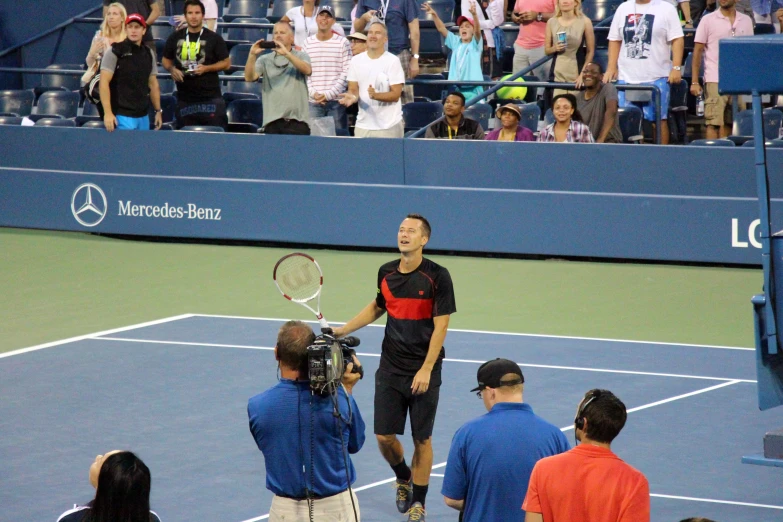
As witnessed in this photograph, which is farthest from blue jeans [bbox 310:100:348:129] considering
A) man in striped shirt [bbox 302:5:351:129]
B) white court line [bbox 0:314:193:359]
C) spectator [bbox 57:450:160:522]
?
spectator [bbox 57:450:160:522]

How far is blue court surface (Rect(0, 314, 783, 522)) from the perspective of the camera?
8.00 metres

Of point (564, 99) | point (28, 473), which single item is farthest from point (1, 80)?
point (28, 473)

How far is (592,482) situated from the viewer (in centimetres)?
490

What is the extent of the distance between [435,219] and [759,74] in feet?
30.6

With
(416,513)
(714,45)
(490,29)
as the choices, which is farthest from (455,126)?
(416,513)

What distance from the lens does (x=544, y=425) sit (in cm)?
556

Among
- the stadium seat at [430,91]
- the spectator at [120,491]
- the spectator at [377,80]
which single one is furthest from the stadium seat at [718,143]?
the spectator at [120,491]

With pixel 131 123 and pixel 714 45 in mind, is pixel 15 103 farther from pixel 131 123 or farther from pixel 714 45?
pixel 714 45

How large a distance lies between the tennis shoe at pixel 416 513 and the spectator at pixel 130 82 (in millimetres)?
10164

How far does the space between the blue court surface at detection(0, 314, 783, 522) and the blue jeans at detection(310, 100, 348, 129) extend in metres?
4.34

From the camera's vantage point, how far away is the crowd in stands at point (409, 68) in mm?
15438

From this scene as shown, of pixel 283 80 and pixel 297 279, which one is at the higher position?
pixel 283 80

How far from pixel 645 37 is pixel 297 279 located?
9.63 meters

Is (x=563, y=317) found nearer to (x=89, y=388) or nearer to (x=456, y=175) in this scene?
(x=456, y=175)
